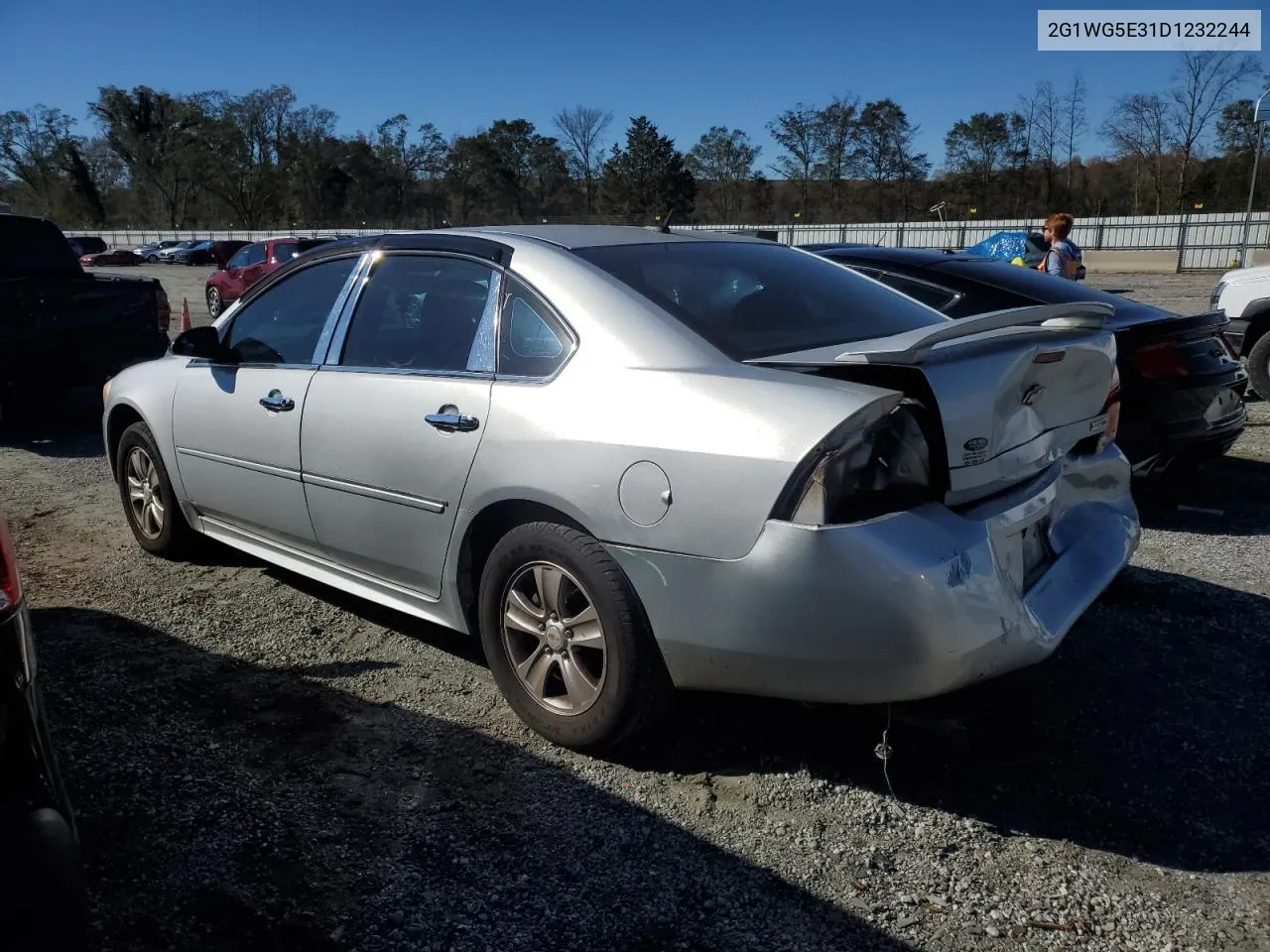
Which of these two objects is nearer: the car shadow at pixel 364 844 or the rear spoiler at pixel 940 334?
the car shadow at pixel 364 844

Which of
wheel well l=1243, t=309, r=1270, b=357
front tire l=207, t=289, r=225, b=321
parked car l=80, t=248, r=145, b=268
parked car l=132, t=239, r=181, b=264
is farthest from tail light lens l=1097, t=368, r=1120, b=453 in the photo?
parked car l=132, t=239, r=181, b=264

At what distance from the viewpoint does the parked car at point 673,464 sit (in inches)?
97.1

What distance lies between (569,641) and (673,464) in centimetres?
71

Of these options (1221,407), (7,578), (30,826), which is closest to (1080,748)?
(30,826)

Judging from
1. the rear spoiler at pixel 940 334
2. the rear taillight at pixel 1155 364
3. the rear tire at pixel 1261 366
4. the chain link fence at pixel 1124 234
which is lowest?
the chain link fence at pixel 1124 234

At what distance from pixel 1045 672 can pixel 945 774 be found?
34.3 inches

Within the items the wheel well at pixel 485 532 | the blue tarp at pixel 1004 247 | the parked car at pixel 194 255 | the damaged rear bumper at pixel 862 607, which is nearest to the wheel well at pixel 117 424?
the wheel well at pixel 485 532

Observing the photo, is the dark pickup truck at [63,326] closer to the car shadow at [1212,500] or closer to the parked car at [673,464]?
the parked car at [673,464]

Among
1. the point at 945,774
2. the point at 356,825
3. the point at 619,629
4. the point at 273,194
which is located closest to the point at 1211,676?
the point at 945,774

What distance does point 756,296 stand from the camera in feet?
11.1

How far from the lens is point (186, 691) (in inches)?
137

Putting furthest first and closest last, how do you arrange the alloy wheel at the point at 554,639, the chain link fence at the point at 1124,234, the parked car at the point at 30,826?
1. the chain link fence at the point at 1124,234
2. the alloy wheel at the point at 554,639
3. the parked car at the point at 30,826

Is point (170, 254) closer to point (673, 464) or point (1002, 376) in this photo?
point (673, 464)

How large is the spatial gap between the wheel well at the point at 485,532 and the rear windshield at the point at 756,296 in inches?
28.0
